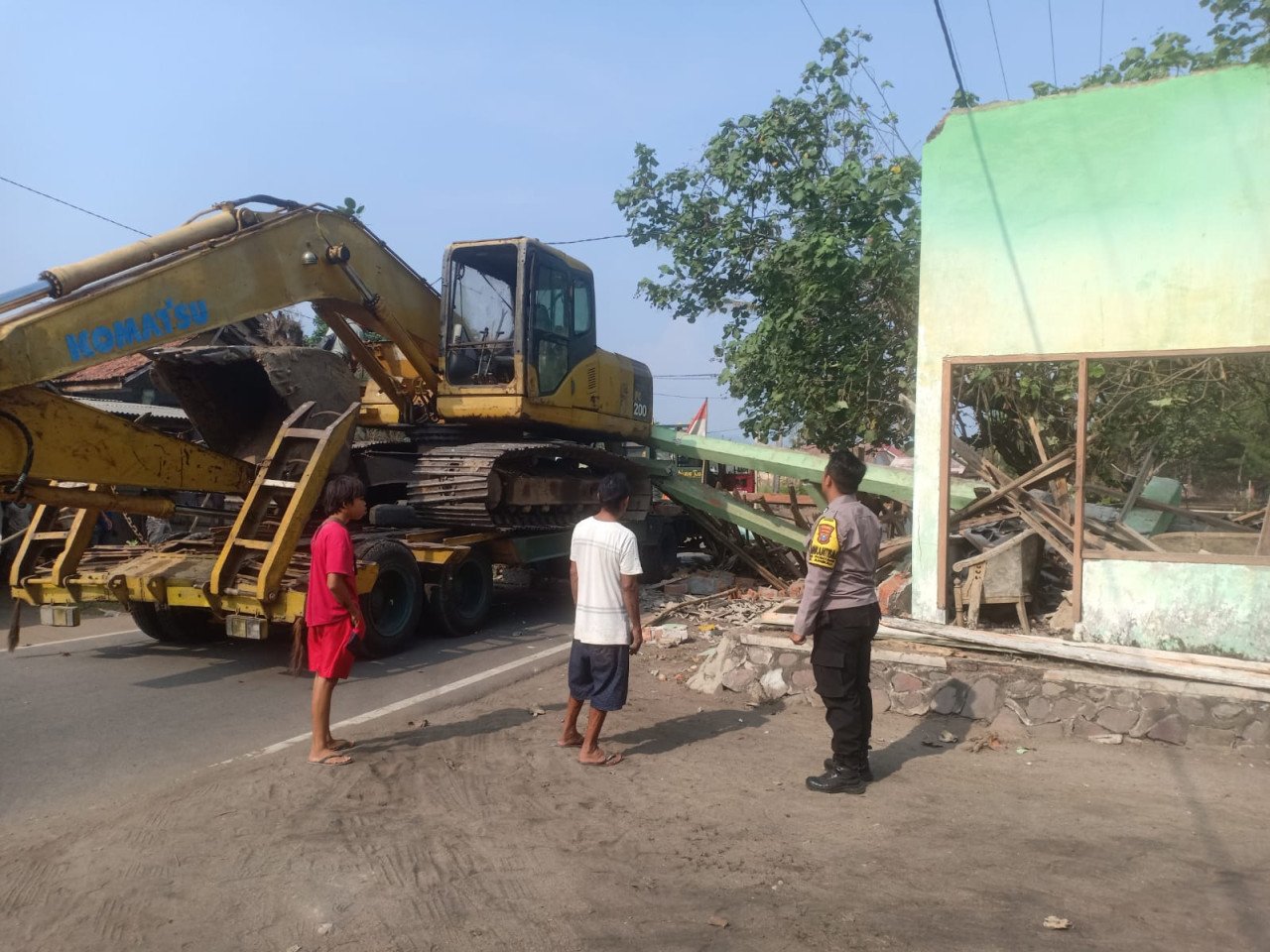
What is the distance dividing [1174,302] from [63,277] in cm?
730

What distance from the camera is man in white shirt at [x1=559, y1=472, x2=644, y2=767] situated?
522 centimetres

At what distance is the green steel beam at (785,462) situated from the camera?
9488 millimetres

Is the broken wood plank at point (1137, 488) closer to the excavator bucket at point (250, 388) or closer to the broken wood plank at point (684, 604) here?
the broken wood plank at point (684, 604)

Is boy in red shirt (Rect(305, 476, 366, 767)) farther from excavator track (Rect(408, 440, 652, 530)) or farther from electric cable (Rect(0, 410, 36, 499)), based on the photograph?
excavator track (Rect(408, 440, 652, 530))

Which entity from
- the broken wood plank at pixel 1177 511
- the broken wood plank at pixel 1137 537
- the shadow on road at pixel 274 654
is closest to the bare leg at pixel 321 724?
the shadow on road at pixel 274 654

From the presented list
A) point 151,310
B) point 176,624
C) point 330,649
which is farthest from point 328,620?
point 176,624

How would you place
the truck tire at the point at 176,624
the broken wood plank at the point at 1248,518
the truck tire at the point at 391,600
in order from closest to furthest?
the truck tire at the point at 391,600, the truck tire at the point at 176,624, the broken wood plank at the point at 1248,518

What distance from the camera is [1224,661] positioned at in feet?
19.3

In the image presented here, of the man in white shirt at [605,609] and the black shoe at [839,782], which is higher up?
the man in white shirt at [605,609]

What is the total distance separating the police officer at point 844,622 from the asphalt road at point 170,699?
2.56 metres

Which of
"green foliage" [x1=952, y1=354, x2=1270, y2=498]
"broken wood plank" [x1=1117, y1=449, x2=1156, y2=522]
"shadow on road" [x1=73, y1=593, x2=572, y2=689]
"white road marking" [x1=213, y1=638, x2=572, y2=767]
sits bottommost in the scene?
"white road marking" [x1=213, y1=638, x2=572, y2=767]

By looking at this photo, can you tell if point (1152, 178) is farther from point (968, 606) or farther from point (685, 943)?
point (685, 943)

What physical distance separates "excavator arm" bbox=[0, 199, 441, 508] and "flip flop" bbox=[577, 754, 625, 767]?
411 cm

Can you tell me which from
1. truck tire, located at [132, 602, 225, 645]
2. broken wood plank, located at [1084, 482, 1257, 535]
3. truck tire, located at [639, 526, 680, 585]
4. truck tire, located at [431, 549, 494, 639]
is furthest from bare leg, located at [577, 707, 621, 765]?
truck tire, located at [639, 526, 680, 585]
